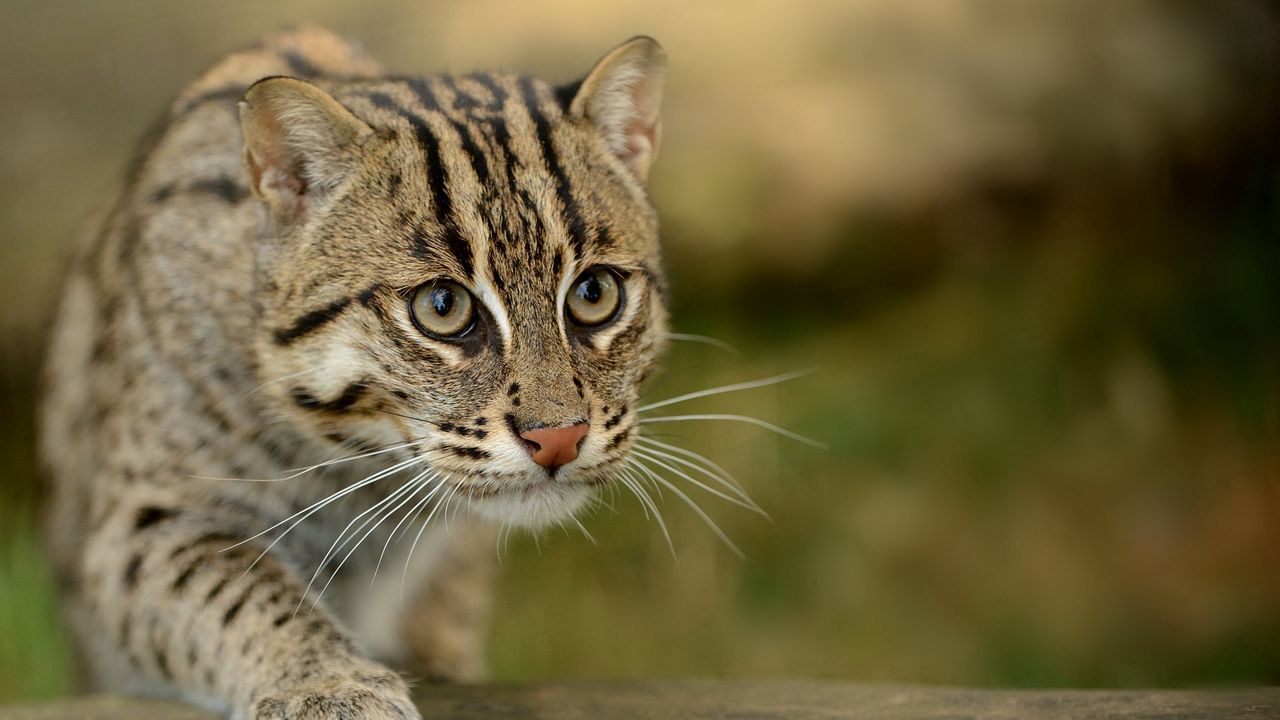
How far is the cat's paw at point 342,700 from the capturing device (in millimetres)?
2877

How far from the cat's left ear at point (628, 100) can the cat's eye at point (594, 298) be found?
0.41 m

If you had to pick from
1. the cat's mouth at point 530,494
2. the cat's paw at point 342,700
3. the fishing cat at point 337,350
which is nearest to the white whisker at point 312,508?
the fishing cat at point 337,350

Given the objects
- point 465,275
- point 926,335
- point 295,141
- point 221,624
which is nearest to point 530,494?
point 465,275

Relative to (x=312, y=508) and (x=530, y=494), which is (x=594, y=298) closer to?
(x=530, y=494)

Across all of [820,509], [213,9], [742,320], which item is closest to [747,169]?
[742,320]

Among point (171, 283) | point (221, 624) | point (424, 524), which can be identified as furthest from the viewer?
point (171, 283)

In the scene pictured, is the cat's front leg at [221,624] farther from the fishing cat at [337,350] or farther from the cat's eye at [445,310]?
the cat's eye at [445,310]

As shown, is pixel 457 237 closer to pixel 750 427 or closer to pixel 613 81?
pixel 613 81

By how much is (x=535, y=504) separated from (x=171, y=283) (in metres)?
1.35

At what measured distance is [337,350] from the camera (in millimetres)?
3094

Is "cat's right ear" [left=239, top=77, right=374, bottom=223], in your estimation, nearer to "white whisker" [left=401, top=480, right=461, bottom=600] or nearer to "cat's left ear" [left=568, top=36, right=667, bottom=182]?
"cat's left ear" [left=568, top=36, right=667, bottom=182]

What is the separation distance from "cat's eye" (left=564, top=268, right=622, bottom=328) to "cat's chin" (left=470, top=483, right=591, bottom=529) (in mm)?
420

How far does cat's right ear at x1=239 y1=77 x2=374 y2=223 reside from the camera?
2930 millimetres

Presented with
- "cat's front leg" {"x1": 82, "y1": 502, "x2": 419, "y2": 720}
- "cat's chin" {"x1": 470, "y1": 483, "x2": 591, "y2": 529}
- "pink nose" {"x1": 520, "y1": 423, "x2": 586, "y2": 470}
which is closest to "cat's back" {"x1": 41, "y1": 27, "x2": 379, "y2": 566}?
"cat's front leg" {"x1": 82, "y1": 502, "x2": 419, "y2": 720}
